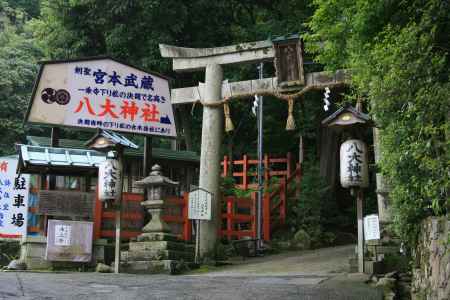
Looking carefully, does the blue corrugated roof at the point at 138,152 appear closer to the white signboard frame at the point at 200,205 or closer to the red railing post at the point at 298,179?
the red railing post at the point at 298,179

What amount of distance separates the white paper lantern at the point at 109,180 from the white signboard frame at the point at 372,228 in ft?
19.4

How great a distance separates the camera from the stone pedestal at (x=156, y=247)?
1495cm

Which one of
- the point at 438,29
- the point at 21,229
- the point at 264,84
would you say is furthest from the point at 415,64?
the point at 21,229

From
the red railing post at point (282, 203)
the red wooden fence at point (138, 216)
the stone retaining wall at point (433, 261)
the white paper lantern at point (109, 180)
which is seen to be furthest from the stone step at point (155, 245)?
the stone retaining wall at point (433, 261)

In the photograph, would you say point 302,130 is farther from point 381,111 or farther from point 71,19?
point 381,111

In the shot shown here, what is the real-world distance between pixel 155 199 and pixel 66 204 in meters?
2.32

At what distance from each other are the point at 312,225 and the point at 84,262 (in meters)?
8.32

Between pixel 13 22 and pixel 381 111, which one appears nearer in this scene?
pixel 381 111

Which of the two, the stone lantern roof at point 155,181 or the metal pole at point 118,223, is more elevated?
the stone lantern roof at point 155,181

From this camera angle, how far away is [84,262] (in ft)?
52.1

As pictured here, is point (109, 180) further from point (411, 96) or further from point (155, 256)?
point (411, 96)

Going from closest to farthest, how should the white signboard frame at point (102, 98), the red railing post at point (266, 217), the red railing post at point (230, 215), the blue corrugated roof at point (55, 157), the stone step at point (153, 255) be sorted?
the stone step at point (153, 255) < the blue corrugated roof at point (55, 157) < the white signboard frame at point (102, 98) < the red railing post at point (230, 215) < the red railing post at point (266, 217)

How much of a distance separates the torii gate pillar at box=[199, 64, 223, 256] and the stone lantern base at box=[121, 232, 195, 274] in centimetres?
111

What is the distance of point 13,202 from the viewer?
17.6 meters
